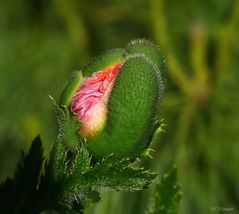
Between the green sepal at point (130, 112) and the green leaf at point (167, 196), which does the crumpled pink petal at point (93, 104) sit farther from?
the green leaf at point (167, 196)

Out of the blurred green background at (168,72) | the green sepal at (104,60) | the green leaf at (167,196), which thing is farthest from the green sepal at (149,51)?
the blurred green background at (168,72)

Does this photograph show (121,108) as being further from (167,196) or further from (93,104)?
(167,196)

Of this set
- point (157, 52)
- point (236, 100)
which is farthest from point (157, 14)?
point (157, 52)

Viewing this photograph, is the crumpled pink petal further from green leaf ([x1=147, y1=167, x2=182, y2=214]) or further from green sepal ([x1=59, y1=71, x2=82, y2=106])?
green leaf ([x1=147, y1=167, x2=182, y2=214])

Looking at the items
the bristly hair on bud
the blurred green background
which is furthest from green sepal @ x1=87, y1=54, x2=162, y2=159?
the blurred green background

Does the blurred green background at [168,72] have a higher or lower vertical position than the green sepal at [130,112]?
higher

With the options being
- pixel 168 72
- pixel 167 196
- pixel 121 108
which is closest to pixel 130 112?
pixel 121 108
